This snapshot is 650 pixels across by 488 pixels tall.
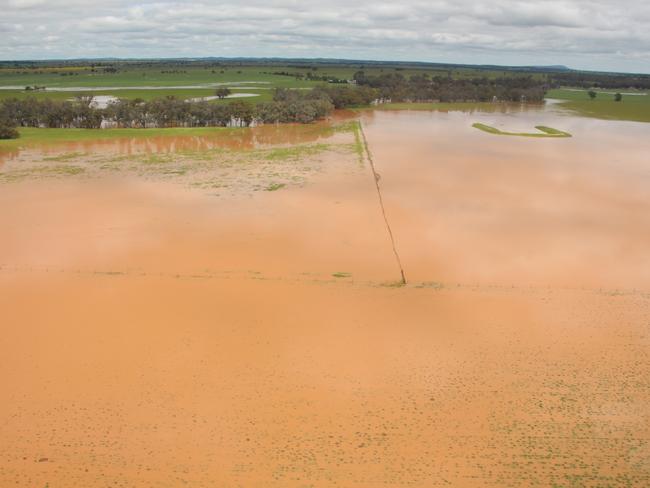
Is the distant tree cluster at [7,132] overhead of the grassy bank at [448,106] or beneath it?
beneath

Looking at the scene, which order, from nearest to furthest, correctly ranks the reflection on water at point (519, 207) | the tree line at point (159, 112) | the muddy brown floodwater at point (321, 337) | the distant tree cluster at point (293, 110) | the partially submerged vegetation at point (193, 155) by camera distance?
the muddy brown floodwater at point (321, 337) → the reflection on water at point (519, 207) → the partially submerged vegetation at point (193, 155) → the tree line at point (159, 112) → the distant tree cluster at point (293, 110)

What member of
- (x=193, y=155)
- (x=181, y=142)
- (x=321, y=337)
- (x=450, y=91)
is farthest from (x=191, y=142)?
(x=450, y=91)

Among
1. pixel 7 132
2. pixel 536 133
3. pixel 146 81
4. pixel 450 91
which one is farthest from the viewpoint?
pixel 146 81

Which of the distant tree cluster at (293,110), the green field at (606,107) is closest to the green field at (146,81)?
the distant tree cluster at (293,110)

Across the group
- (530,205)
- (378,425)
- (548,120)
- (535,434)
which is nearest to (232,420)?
(378,425)

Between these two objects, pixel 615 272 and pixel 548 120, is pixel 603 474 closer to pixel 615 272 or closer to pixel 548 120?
pixel 615 272

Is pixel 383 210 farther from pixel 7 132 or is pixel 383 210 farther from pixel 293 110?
pixel 7 132

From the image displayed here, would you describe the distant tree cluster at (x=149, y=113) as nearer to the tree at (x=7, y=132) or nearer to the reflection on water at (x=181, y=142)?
the reflection on water at (x=181, y=142)

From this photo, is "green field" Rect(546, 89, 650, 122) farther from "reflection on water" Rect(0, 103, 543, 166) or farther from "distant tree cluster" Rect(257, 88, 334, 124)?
"reflection on water" Rect(0, 103, 543, 166)

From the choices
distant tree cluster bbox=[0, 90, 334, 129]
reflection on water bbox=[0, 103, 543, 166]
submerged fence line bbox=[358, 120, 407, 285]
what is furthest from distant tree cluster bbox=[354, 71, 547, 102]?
submerged fence line bbox=[358, 120, 407, 285]
